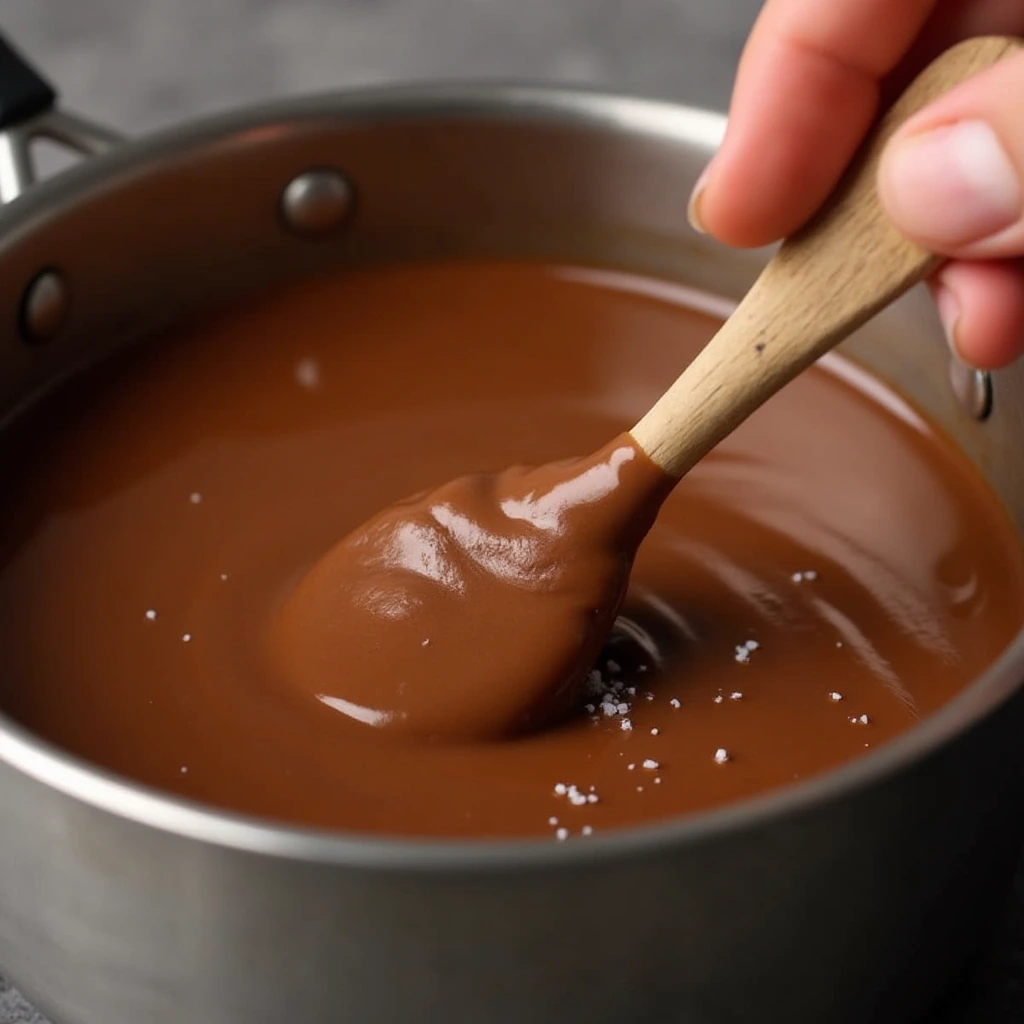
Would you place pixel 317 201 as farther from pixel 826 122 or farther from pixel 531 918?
pixel 531 918

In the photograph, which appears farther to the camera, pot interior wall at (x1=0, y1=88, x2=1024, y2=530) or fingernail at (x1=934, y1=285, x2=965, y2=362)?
pot interior wall at (x1=0, y1=88, x2=1024, y2=530)

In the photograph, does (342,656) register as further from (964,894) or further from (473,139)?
(473,139)

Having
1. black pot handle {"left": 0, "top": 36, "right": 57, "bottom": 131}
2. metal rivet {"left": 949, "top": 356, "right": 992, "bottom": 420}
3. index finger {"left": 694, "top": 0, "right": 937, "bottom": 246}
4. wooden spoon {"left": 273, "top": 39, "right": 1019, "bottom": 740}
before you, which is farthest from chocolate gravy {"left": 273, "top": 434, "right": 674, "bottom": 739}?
black pot handle {"left": 0, "top": 36, "right": 57, "bottom": 131}

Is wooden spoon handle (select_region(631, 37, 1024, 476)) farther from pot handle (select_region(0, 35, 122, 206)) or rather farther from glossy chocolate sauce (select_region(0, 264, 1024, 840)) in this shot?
pot handle (select_region(0, 35, 122, 206))

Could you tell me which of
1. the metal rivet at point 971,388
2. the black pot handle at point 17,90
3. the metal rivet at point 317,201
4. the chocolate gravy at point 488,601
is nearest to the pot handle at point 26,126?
the black pot handle at point 17,90

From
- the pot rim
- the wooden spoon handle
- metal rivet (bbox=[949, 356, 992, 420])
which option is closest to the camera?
the pot rim

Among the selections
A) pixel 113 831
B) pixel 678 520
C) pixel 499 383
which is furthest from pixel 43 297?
pixel 113 831

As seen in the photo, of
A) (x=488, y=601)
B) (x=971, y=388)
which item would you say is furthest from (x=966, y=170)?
(x=971, y=388)
